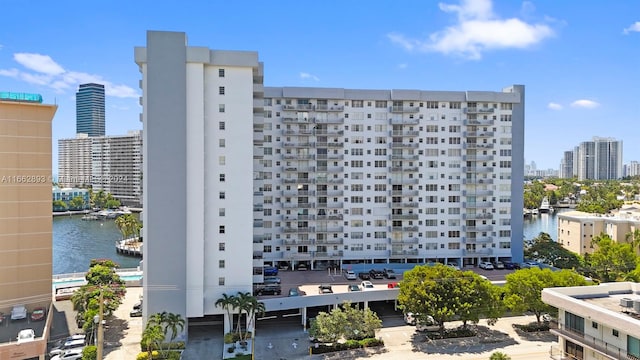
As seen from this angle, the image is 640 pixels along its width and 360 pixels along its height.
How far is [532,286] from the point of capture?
114 ft

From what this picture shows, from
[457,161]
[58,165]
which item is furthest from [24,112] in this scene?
[58,165]

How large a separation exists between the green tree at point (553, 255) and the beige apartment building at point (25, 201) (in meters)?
54.3

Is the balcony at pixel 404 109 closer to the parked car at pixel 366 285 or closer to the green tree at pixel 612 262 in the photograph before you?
the parked car at pixel 366 285

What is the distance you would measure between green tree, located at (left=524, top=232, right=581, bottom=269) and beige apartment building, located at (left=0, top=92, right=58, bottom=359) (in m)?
54.3

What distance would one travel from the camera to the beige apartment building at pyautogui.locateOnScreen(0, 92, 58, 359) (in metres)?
34.2

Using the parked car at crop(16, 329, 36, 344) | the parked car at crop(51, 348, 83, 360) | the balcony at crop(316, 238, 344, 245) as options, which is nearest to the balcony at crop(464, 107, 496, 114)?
the balcony at crop(316, 238, 344, 245)

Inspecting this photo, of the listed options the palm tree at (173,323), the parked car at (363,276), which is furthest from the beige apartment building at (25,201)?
the parked car at (363,276)

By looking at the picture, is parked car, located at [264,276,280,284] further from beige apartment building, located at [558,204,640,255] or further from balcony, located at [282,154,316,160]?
beige apartment building, located at [558,204,640,255]

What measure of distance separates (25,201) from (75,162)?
126 metres

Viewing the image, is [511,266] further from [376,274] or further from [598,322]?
[598,322]

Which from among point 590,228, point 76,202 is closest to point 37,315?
point 590,228

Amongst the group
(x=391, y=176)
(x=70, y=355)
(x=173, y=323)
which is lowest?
(x=70, y=355)

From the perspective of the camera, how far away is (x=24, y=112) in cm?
3491

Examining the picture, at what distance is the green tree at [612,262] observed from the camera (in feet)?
156
